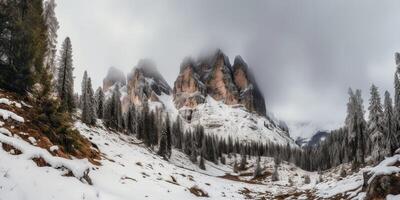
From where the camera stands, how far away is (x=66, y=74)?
5378 cm

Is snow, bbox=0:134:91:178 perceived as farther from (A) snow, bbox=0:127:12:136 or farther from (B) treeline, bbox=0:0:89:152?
(B) treeline, bbox=0:0:89:152

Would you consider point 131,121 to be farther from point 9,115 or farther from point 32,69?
point 9,115

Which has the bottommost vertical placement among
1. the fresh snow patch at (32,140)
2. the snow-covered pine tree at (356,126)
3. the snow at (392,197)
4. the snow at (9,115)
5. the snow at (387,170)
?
the snow at (392,197)

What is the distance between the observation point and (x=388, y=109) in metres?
45.0

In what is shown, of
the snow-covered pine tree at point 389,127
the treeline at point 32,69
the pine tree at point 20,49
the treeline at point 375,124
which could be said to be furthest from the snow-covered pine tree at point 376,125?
the pine tree at point 20,49

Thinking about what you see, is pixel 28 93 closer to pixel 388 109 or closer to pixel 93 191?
pixel 93 191

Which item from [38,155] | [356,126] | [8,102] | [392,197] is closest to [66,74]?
[8,102]

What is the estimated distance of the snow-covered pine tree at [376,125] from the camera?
46125 millimetres

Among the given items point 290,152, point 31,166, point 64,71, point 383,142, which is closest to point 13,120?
point 31,166

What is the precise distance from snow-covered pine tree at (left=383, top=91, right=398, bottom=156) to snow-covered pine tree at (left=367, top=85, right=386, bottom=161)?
1.59 metres

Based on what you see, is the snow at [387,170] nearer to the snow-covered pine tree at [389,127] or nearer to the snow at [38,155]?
the snow at [38,155]

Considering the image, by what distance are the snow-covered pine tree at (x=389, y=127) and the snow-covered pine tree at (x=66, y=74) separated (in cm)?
4685

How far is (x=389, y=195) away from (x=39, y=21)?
88.4 feet

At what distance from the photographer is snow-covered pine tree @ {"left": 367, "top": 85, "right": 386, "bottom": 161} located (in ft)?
151
